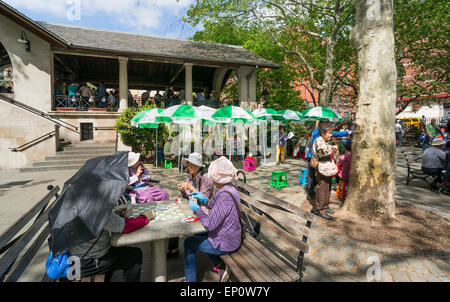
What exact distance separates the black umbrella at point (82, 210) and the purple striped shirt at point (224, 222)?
94cm

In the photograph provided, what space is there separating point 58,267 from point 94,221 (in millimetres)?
576

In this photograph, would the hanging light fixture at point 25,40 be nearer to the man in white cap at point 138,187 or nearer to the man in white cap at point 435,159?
the man in white cap at point 138,187

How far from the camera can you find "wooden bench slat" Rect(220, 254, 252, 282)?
7.07ft

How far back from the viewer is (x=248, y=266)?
2.31 meters

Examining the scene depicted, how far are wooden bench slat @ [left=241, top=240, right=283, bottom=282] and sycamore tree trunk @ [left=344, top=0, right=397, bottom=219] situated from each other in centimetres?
286

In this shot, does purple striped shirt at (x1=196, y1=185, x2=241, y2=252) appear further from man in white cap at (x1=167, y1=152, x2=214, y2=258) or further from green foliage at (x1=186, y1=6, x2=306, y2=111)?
green foliage at (x1=186, y1=6, x2=306, y2=111)

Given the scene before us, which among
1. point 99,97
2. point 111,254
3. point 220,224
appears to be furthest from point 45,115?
point 220,224

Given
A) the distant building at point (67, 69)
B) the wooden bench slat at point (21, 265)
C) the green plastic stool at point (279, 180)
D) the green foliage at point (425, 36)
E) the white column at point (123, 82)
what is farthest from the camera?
the green foliage at point (425, 36)

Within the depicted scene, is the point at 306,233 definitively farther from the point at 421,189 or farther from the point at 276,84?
the point at 276,84

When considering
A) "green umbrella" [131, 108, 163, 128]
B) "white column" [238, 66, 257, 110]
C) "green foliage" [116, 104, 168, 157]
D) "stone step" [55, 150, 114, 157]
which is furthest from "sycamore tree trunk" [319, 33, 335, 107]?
"stone step" [55, 150, 114, 157]

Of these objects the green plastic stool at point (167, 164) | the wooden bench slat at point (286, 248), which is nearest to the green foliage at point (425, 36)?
the green plastic stool at point (167, 164)

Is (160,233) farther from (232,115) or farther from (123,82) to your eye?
(123,82)

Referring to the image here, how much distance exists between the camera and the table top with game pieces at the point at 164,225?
2.30m
